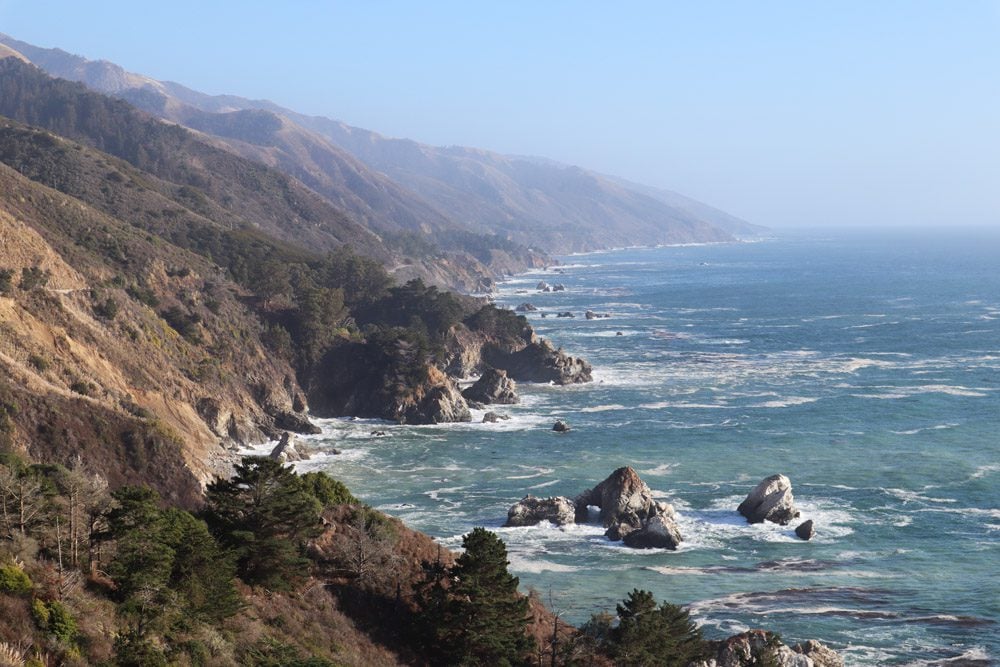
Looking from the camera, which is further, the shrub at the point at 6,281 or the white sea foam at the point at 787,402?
the white sea foam at the point at 787,402

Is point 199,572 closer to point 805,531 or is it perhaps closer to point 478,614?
point 478,614

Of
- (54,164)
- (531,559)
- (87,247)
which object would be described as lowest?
(531,559)

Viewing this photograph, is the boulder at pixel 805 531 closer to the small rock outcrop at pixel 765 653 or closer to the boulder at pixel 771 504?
the boulder at pixel 771 504

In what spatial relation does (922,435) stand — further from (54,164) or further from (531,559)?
(54,164)

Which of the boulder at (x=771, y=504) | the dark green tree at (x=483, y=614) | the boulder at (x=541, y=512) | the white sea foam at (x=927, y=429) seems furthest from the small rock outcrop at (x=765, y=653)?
the white sea foam at (x=927, y=429)

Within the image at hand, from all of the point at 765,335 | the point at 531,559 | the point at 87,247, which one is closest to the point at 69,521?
the point at 531,559

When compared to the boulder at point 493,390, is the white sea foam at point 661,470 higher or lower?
lower
